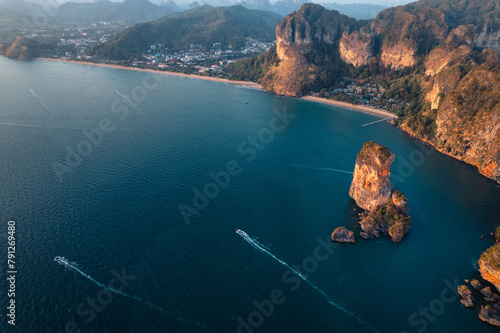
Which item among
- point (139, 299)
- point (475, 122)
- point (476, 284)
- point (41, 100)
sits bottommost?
point (139, 299)

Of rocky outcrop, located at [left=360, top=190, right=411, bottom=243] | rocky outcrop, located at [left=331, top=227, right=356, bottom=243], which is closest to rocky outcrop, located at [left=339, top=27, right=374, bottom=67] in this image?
rocky outcrop, located at [left=360, top=190, right=411, bottom=243]

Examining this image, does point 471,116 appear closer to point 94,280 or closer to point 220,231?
point 220,231

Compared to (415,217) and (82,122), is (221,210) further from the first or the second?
(82,122)

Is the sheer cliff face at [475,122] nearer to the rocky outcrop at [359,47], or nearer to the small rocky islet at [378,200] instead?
the small rocky islet at [378,200]

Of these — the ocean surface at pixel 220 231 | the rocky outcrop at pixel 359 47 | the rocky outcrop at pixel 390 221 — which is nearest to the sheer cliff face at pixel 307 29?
the rocky outcrop at pixel 359 47

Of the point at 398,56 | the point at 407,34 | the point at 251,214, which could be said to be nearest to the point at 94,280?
the point at 251,214

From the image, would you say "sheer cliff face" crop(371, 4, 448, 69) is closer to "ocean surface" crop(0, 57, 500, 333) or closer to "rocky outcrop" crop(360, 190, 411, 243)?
"ocean surface" crop(0, 57, 500, 333)
